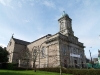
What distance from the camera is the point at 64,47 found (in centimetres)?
3306

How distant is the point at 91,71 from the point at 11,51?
33896 millimetres

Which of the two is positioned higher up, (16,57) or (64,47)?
(64,47)

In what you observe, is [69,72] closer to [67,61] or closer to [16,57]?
[67,61]

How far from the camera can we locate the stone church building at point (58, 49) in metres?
31.5

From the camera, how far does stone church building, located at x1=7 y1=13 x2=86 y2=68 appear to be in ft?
103

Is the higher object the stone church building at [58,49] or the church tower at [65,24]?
the church tower at [65,24]

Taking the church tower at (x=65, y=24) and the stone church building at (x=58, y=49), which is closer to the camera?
the stone church building at (x=58, y=49)

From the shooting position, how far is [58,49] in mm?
29125

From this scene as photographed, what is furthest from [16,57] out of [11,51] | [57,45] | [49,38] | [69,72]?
[69,72]

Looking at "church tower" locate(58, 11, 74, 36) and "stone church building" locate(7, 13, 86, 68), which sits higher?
"church tower" locate(58, 11, 74, 36)

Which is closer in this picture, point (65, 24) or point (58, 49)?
point (58, 49)

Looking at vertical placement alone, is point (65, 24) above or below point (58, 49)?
above

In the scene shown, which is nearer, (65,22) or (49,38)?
(49,38)

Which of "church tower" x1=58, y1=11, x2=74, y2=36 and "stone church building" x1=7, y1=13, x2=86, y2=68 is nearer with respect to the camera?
"stone church building" x1=7, y1=13, x2=86, y2=68
